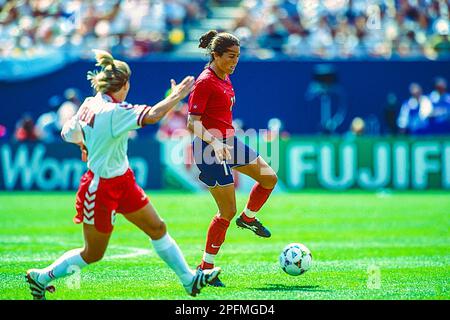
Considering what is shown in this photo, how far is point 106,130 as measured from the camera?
7488 mm

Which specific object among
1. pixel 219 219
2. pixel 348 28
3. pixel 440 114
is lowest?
pixel 219 219

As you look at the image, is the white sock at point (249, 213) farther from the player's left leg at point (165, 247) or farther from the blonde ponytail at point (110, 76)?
the blonde ponytail at point (110, 76)

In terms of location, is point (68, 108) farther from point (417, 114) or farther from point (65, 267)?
point (65, 267)

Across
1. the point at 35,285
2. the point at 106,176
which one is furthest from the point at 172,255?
the point at 35,285

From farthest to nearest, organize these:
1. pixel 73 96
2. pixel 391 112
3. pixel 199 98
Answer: pixel 391 112
pixel 73 96
pixel 199 98

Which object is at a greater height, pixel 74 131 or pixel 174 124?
pixel 174 124

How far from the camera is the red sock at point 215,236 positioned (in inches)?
364

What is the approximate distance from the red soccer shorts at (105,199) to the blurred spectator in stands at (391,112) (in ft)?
58.6

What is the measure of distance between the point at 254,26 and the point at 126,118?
1891cm

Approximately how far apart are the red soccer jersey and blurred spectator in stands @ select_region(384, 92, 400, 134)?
15.9 metres

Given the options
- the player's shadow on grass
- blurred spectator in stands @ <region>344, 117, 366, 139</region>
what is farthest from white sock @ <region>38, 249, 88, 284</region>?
blurred spectator in stands @ <region>344, 117, 366, 139</region>
